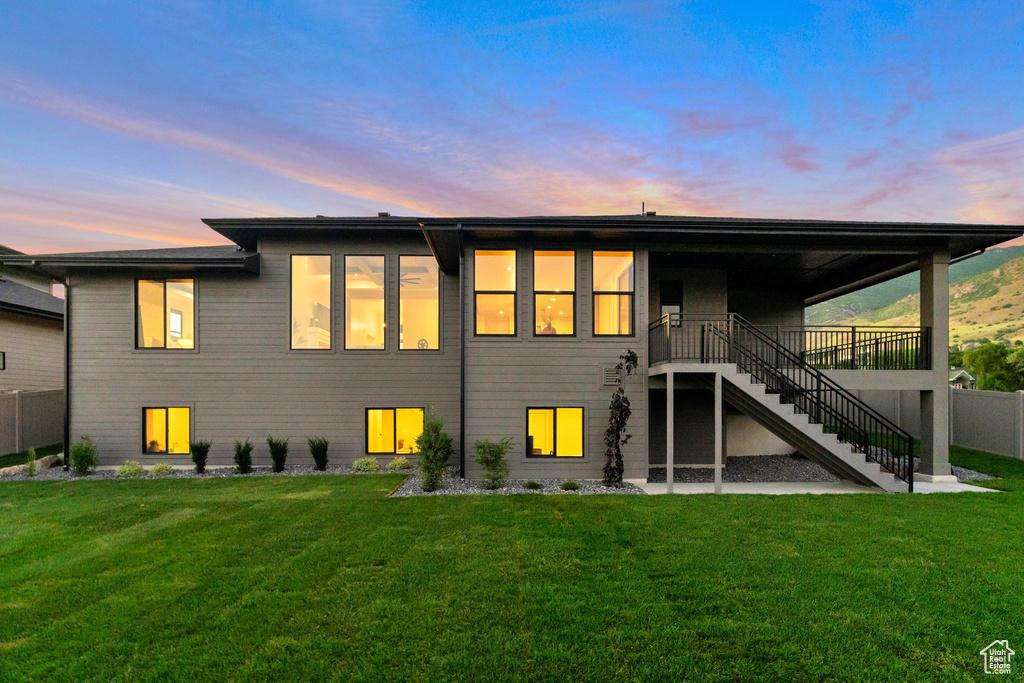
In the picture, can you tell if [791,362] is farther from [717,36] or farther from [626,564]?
[717,36]

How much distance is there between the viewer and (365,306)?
410 inches

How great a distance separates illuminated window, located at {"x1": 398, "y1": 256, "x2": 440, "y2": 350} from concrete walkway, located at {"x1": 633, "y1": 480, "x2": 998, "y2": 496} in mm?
6192

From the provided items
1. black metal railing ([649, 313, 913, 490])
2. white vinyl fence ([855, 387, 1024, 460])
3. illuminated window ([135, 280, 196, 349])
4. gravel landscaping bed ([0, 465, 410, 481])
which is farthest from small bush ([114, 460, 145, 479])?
white vinyl fence ([855, 387, 1024, 460])

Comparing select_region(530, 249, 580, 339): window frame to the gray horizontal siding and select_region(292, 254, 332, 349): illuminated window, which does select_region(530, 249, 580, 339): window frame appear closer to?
the gray horizontal siding

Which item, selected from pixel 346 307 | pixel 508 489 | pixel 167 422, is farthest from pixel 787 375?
pixel 167 422

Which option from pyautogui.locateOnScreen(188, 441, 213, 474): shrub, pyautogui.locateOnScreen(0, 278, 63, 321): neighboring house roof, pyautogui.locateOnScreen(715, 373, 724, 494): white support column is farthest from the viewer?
pyautogui.locateOnScreen(0, 278, 63, 321): neighboring house roof

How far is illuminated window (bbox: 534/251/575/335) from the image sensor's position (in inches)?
366

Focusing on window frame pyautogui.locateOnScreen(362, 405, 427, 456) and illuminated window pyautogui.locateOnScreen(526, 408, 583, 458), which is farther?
window frame pyautogui.locateOnScreen(362, 405, 427, 456)

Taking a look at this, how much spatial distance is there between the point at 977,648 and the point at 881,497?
546cm

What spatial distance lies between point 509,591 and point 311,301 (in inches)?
354

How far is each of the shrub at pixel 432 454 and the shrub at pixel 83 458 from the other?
8089 mm

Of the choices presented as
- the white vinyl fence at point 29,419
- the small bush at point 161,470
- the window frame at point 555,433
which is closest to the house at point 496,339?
the window frame at point 555,433

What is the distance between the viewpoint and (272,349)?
10281 millimetres

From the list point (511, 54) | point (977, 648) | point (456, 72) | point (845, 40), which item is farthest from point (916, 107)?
point (977, 648)
